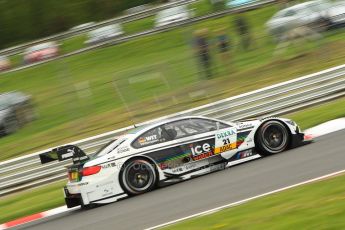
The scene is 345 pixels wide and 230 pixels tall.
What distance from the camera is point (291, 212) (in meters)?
7.58

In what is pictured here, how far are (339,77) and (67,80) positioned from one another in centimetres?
669

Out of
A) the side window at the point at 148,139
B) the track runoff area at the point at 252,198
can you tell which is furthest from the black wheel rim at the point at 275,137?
the side window at the point at 148,139

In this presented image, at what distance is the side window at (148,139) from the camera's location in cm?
1200

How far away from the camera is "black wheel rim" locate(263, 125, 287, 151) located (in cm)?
1250

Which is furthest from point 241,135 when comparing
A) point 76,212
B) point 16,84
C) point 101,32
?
point 101,32

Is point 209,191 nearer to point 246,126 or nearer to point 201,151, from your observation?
point 201,151

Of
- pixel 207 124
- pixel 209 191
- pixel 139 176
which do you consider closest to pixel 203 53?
pixel 207 124

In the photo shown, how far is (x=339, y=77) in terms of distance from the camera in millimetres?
17750

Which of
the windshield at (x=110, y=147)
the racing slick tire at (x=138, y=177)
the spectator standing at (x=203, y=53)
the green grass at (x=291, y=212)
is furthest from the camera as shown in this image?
the spectator standing at (x=203, y=53)

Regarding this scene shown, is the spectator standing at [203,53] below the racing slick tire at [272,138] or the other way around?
the other way around

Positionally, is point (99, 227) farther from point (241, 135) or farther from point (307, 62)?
point (307, 62)

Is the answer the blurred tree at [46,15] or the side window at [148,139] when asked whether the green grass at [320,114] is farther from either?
the blurred tree at [46,15]

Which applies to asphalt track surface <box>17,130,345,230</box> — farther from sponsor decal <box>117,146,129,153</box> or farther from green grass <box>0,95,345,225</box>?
green grass <box>0,95,345,225</box>

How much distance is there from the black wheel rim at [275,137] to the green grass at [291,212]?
3.52 m
